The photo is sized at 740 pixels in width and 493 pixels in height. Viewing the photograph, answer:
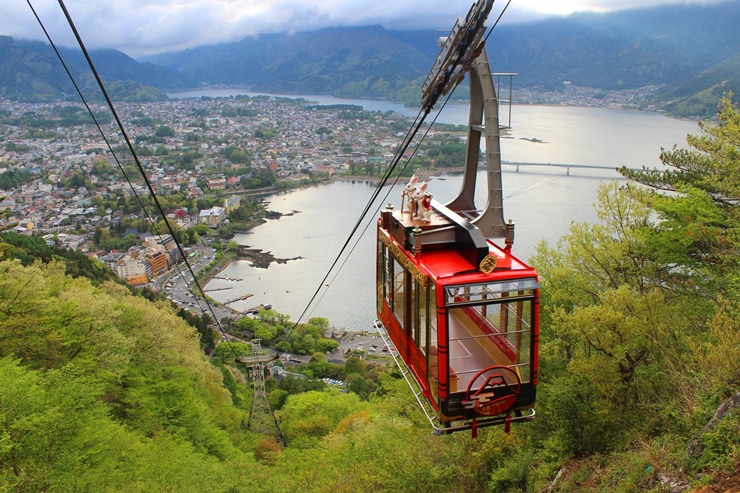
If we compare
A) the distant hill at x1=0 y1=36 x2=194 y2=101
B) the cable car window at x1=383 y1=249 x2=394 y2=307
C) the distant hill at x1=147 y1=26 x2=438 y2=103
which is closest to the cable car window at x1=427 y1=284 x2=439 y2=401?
the cable car window at x1=383 y1=249 x2=394 y2=307

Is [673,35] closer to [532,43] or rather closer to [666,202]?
[532,43]

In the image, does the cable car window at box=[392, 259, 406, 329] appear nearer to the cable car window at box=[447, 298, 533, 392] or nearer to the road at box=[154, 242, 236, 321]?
the cable car window at box=[447, 298, 533, 392]

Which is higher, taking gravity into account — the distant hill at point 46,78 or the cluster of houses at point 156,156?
the distant hill at point 46,78

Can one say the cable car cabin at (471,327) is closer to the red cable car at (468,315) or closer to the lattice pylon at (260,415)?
the red cable car at (468,315)

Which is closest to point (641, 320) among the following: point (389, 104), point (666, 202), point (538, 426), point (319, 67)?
point (538, 426)

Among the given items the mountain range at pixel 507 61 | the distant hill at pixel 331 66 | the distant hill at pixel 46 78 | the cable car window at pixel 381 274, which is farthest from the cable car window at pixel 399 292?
the distant hill at pixel 46 78

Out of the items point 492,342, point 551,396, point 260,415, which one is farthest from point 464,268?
point 260,415

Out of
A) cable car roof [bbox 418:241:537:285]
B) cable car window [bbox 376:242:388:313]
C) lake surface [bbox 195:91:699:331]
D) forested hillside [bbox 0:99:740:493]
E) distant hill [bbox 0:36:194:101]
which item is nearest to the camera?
cable car roof [bbox 418:241:537:285]
